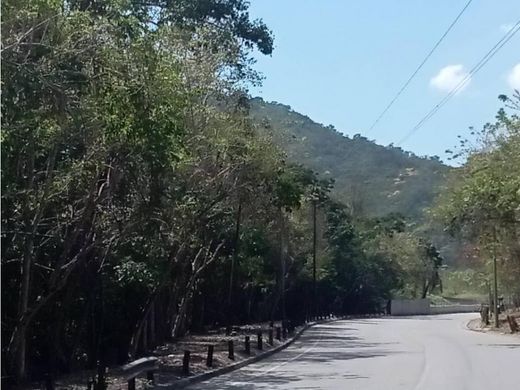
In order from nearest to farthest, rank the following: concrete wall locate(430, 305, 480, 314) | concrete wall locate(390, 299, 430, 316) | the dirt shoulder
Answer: the dirt shoulder → concrete wall locate(390, 299, 430, 316) → concrete wall locate(430, 305, 480, 314)

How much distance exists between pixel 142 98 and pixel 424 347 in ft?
79.6

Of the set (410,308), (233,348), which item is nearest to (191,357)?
(233,348)

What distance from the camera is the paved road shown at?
2298 cm

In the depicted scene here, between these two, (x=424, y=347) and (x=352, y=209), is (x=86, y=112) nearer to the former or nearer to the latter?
(x=424, y=347)

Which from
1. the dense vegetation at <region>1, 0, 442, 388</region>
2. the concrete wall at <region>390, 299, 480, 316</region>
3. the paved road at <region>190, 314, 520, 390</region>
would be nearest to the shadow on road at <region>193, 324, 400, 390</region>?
the paved road at <region>190, 314, 520, 390</region>

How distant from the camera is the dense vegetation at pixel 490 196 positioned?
138ft

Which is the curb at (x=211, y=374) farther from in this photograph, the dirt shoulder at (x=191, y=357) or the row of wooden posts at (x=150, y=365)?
the row of wooden posts at (x=150, y=365)

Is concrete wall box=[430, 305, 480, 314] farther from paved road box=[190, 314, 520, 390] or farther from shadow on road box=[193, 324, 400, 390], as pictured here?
paved road box=[190, 314, 520, 390]

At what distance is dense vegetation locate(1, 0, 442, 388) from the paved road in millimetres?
4443

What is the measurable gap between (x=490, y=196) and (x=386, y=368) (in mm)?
18863

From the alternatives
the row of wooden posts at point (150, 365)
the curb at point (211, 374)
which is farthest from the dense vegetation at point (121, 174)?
the curb at point (211, 374)

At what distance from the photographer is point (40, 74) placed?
569 inches

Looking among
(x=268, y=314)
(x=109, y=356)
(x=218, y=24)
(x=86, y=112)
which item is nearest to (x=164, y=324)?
(x=109, y=356)

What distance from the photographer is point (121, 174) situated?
21.5 m
